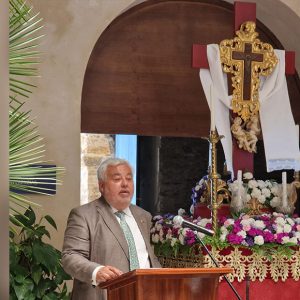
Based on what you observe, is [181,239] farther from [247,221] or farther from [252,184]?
[252,184]

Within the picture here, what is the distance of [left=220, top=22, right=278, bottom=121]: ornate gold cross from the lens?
271 inches

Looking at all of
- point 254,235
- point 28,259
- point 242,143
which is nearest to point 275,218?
point 254,235

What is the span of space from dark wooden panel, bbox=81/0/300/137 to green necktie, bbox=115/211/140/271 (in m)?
3.31

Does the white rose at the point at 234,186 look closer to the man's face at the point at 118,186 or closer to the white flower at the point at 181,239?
the white flower at the point at 181,239

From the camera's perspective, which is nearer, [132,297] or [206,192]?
[132,297]

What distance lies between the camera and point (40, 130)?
6.97 meters

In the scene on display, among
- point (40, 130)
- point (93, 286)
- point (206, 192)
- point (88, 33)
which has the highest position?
point (88, 33)

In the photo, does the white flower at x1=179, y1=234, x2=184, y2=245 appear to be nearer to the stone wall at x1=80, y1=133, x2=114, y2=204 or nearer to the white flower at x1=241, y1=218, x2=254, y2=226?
the white flower at x1=241, y1=218, x2=254, y2=226

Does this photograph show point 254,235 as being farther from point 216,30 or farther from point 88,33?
point 216,30

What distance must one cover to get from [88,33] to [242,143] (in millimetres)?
1667

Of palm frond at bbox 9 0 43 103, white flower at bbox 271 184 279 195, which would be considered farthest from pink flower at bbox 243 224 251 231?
palm frond at bbox 9 0 43 103

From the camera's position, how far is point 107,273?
385cm

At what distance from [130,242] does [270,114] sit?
300 cm

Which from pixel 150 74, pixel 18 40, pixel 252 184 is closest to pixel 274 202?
pixel 252 184
